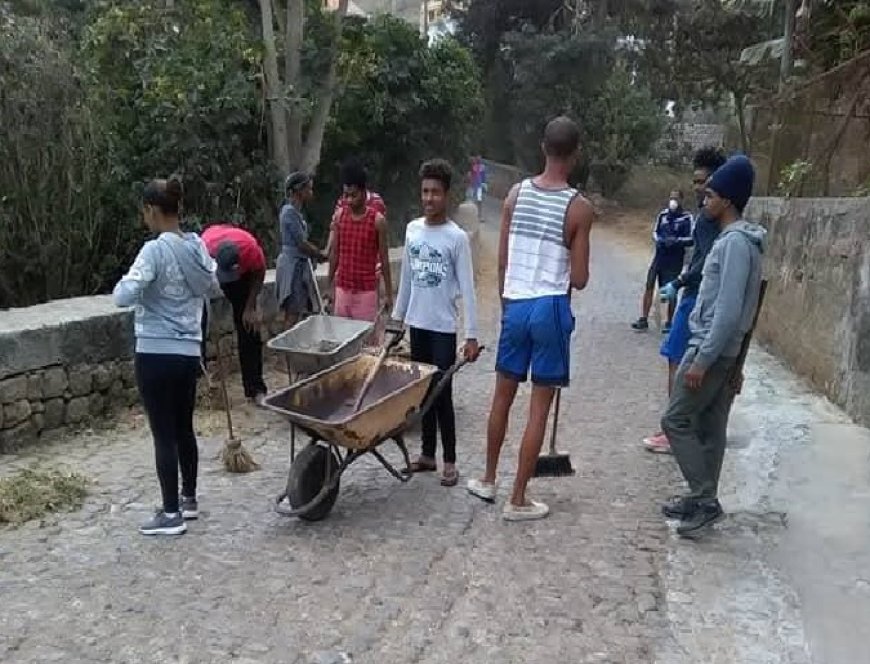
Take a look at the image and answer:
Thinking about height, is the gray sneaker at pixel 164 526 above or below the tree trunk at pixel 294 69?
below

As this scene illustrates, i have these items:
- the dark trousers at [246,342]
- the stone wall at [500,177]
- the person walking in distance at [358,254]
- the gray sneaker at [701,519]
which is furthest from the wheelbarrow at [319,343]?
the stone wall at [500,177]

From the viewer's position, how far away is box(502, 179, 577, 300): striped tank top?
480 centimetres

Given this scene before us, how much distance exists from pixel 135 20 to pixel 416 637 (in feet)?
34.2

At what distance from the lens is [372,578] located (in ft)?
14.4

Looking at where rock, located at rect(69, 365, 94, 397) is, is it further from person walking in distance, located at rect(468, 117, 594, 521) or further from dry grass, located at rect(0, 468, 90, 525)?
person walking in distance, located at rect(468, 117, 594, 521)

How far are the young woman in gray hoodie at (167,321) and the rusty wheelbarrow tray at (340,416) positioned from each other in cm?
48

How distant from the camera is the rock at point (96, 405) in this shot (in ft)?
21.9

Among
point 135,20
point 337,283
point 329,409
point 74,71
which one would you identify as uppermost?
point 135,20

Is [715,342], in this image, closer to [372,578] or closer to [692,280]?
[692,280]

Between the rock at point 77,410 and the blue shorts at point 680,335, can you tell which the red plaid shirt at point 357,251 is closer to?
the rock at point 77,410

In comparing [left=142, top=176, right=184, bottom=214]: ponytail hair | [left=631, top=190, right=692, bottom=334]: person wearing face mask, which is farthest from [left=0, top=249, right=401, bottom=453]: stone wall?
[left=631, top=190, right=692, bottom=334]: person wearing face mask

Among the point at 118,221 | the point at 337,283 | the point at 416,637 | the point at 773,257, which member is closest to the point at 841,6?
the point at 773,257

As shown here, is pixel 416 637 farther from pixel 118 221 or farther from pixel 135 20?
pixel 135 20

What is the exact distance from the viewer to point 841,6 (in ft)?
36.9
